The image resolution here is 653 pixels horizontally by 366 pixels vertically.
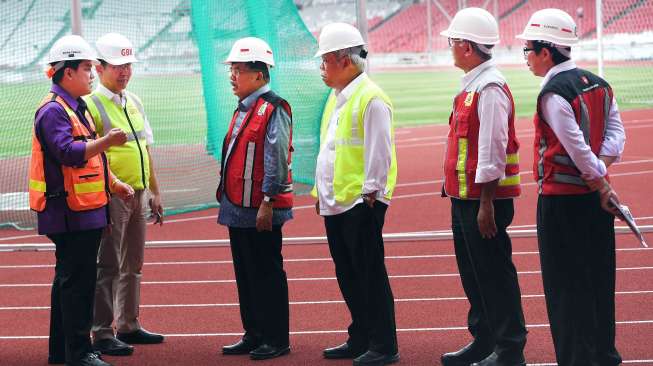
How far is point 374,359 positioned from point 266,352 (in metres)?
0.70

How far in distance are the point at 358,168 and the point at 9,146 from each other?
568 inches

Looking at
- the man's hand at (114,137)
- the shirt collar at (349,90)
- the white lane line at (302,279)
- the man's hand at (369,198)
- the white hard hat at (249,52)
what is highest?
the white hard hat at (249,52)

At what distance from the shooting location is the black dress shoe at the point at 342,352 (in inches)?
252

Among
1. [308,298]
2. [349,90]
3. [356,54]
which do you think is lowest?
[308,298]

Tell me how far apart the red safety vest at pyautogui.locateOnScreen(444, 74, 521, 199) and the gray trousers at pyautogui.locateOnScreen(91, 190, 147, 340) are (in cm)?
226

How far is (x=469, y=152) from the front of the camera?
18.8 feet

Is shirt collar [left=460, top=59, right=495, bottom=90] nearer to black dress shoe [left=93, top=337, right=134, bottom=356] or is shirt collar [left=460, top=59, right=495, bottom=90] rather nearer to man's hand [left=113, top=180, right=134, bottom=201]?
man's hand [left=113, top=180, right=134, bottom=201]

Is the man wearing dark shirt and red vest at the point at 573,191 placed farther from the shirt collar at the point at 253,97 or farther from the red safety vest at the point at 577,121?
the shirt collar at the point at 253,97

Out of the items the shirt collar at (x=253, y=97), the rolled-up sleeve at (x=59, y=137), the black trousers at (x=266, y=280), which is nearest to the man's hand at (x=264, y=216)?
the black trousers at (x=266, y=280)

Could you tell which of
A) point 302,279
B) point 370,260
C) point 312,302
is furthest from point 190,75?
point 370,260

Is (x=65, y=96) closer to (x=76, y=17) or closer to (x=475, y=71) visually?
(x=475, y=71)

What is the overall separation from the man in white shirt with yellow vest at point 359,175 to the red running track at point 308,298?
0.37 meters

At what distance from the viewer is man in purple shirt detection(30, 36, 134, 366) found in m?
5.96

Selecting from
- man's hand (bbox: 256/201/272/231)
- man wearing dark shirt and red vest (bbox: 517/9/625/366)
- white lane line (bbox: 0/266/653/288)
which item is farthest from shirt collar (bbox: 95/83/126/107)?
man wearing dark shirt and red vest (bbox: 517/9/625/366)
